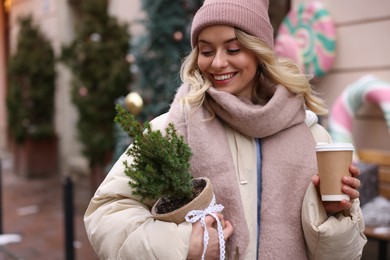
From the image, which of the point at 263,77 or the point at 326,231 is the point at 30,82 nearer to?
the point at 263,77

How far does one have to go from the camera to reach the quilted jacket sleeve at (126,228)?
1.47 meters

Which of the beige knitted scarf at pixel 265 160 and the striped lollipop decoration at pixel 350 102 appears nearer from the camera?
the beige knitted scarf at pixel 265 160

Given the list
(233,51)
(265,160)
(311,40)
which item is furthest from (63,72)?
(265,160)

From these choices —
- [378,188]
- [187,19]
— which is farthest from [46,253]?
[378,188]

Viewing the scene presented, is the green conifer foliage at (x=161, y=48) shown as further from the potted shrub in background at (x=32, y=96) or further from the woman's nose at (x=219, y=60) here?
the potted shrub in background at (x=32, y=96)

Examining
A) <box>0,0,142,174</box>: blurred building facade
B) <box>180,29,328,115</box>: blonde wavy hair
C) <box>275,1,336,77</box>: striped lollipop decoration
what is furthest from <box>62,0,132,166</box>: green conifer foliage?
<box>180,29,328,115</box>: blonde wavy hair

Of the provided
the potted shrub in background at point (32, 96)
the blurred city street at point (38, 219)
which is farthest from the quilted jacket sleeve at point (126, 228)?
the potted shrub in background at point (32, 96)

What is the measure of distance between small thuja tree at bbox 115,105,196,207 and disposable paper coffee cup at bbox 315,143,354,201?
1.43ft

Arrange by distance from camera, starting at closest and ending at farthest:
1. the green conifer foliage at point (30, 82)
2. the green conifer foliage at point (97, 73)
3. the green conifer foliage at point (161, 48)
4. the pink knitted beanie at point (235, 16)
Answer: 1. the pink knitted beanie at point (235, 16)
2. the green conifer foliage at point (161, 48)
3. the green conifer foliage at point (97, 73)
4. the green conifer foliage at point (30, 82)

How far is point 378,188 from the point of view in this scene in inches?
157

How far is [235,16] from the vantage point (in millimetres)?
1703

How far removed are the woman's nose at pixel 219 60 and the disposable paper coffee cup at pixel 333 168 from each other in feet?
1.51

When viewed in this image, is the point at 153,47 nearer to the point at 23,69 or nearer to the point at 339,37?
the point at 339,37

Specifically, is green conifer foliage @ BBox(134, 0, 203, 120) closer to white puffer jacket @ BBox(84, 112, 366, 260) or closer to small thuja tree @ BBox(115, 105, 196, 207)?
white puffer jacket @ BBox(84, 112, 366, 260)
